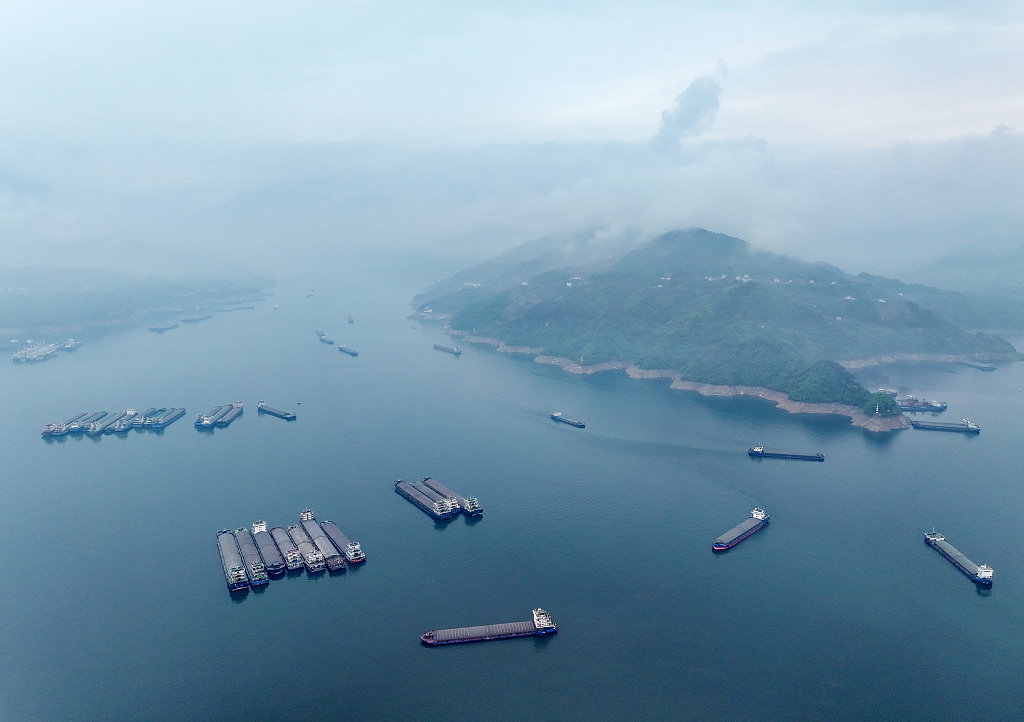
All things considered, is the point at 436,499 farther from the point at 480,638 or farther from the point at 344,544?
the point at 480,638

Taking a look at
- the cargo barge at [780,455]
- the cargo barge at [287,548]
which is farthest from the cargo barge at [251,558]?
the cargo barge at [780,455]

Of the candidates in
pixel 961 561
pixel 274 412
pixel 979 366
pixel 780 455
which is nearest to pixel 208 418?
pixel 274 412

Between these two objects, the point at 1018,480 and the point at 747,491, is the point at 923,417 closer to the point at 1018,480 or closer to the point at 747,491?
the point at 1018,480

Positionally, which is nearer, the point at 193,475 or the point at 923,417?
the point at 193,475

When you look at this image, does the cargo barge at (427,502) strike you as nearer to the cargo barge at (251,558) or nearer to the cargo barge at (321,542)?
the cargo barge at (321,542)

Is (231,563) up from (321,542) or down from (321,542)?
up

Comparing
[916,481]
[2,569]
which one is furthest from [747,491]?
[2,569]
